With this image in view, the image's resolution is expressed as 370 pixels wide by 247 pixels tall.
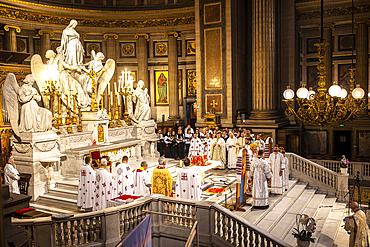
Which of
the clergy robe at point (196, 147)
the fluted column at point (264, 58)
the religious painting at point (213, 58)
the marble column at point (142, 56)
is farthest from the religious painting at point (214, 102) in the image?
the marble column at point (142, 56)

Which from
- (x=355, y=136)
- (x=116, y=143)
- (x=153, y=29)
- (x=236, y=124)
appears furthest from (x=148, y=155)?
(x=355, y=136)

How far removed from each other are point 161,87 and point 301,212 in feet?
53.4

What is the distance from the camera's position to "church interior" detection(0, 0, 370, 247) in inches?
299

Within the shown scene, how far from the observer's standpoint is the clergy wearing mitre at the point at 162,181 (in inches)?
344

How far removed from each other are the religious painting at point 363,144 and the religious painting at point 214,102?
28.0 feet

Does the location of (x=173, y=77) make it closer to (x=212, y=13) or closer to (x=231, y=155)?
(x=212, y=13)

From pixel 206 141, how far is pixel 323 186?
5440mm

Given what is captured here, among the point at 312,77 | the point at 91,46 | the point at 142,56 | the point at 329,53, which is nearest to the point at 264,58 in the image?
the point at 329,53

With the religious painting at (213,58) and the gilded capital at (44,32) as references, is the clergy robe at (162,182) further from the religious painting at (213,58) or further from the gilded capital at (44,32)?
the gilded capital at (44,32)

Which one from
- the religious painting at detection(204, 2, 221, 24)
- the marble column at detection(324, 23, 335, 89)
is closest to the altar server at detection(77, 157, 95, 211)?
the religious painting at detection(204, 2, 221, 24)

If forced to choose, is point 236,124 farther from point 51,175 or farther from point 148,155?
point 51,175

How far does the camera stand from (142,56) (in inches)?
937

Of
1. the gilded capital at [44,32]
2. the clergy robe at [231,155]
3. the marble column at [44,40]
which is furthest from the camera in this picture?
the marble column at [44,40]

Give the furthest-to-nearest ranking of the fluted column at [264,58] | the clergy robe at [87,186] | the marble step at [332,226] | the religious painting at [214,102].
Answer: the religious painting at [214,102]
the fluted column at [264,58]
the clergy robe at [87,186]
the marble step at [332,226]
